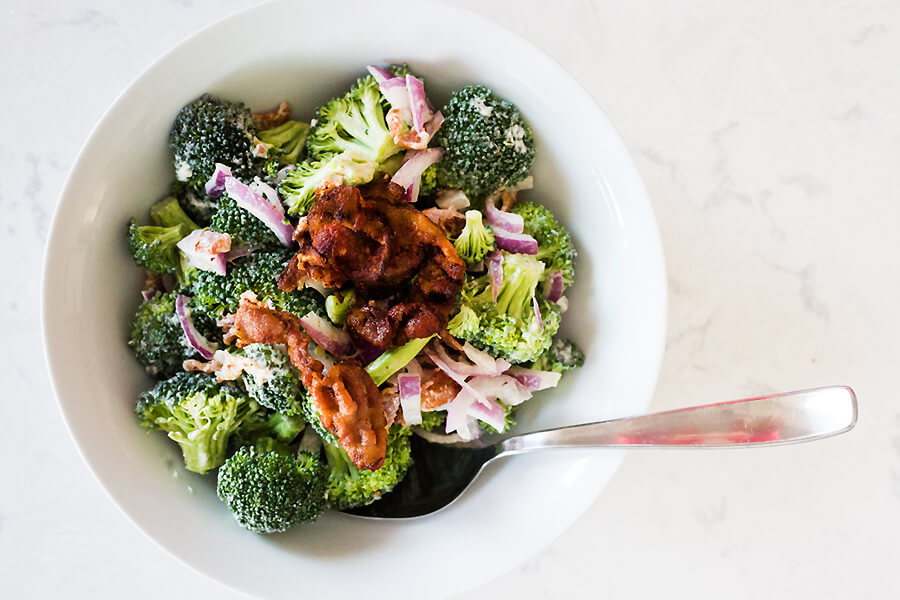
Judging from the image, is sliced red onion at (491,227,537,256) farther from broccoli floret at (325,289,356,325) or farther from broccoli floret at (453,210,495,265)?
broccoli floret at (325,289,356,325)

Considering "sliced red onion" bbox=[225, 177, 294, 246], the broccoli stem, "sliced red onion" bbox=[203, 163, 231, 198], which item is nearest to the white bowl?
"sliced red onion" bbox=[203, 163, 231, 198]

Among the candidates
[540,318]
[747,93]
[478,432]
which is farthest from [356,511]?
[747,93]

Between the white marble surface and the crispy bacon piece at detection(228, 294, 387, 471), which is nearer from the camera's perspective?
the crispy bacon piece at detection(228, 294, 387, 471)

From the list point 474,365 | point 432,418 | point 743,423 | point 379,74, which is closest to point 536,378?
point 474,365

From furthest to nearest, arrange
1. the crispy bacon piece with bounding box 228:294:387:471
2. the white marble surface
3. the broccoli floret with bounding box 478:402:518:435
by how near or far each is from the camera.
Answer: the white marble surface
the broccoli floret with bounding box 478:402:518:435
the crispy bacon piece with bounding box 228:294:387:471

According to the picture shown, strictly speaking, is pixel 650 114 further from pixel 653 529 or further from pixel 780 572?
pixel 780 572

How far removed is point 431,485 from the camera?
1.99m

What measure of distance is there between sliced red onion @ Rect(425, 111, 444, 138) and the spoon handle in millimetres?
862

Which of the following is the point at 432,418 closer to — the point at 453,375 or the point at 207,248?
the point at 453,375

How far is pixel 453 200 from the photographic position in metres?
1.87

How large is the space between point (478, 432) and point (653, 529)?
83cm

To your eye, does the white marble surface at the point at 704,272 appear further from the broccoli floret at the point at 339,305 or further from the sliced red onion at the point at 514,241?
the broccoli floret at the point at 339,305

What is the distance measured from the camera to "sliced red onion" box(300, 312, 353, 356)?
1.70 m

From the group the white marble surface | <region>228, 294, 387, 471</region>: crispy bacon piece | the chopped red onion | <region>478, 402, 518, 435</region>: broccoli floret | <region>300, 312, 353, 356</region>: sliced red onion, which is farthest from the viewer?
the white marble surface
